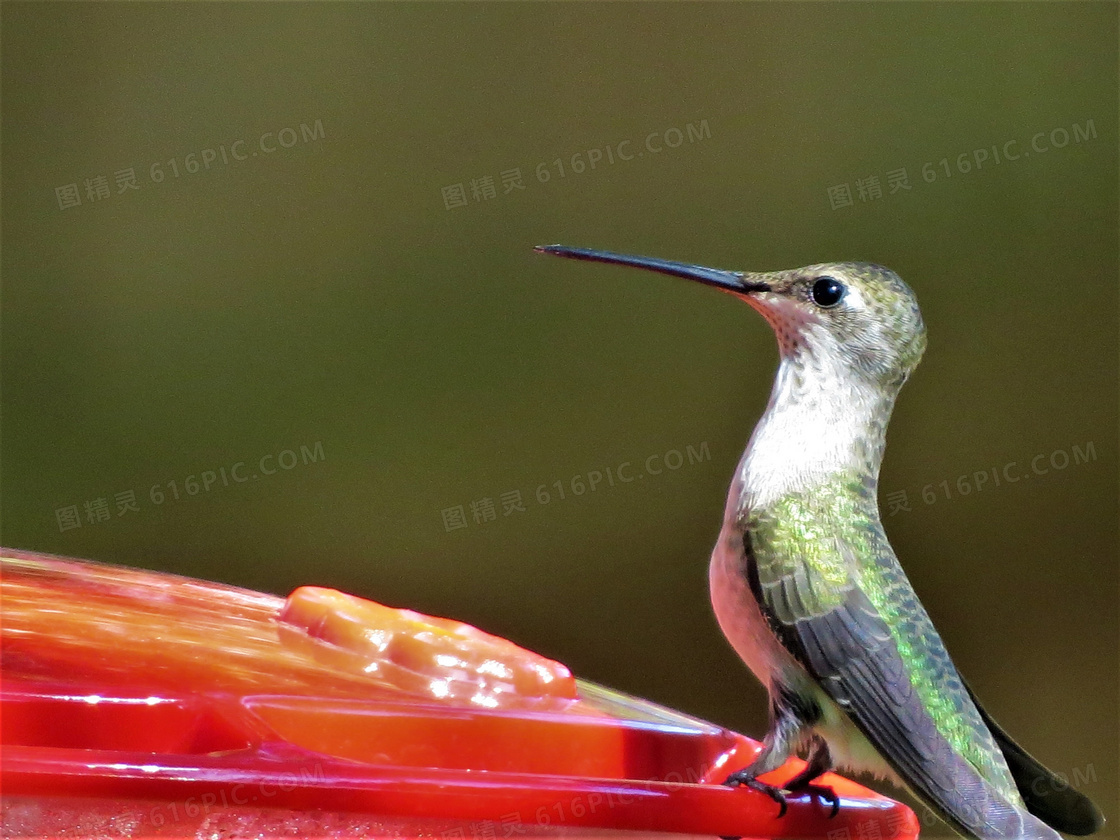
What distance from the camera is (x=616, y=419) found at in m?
4.11

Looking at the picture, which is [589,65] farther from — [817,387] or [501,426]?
[817,387]

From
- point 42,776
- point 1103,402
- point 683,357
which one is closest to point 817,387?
point 42,776

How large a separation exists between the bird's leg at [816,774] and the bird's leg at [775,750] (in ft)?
0.08

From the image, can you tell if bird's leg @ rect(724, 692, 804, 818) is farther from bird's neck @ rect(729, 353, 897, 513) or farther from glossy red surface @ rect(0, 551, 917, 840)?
bird's neck @ rect(729, 353, 897, 513)

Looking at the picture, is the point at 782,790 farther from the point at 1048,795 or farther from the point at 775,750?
the point at 1048,795

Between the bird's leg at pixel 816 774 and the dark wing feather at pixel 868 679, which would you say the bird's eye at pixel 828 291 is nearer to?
the dark wing feather at pixel 868 679

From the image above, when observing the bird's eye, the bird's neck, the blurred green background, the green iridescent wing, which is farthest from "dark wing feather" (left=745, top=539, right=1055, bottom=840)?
the blurred green background

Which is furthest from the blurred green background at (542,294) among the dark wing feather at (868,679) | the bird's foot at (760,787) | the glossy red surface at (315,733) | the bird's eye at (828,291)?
the bird's foot at (760,787)

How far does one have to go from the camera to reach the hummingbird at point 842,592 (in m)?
1.33

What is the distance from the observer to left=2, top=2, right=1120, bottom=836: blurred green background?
149 inches

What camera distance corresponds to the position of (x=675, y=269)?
4.72 feet

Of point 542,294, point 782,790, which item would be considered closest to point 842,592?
point 782,790

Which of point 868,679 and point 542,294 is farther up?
point 542,294

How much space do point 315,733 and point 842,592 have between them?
28.6 inches
